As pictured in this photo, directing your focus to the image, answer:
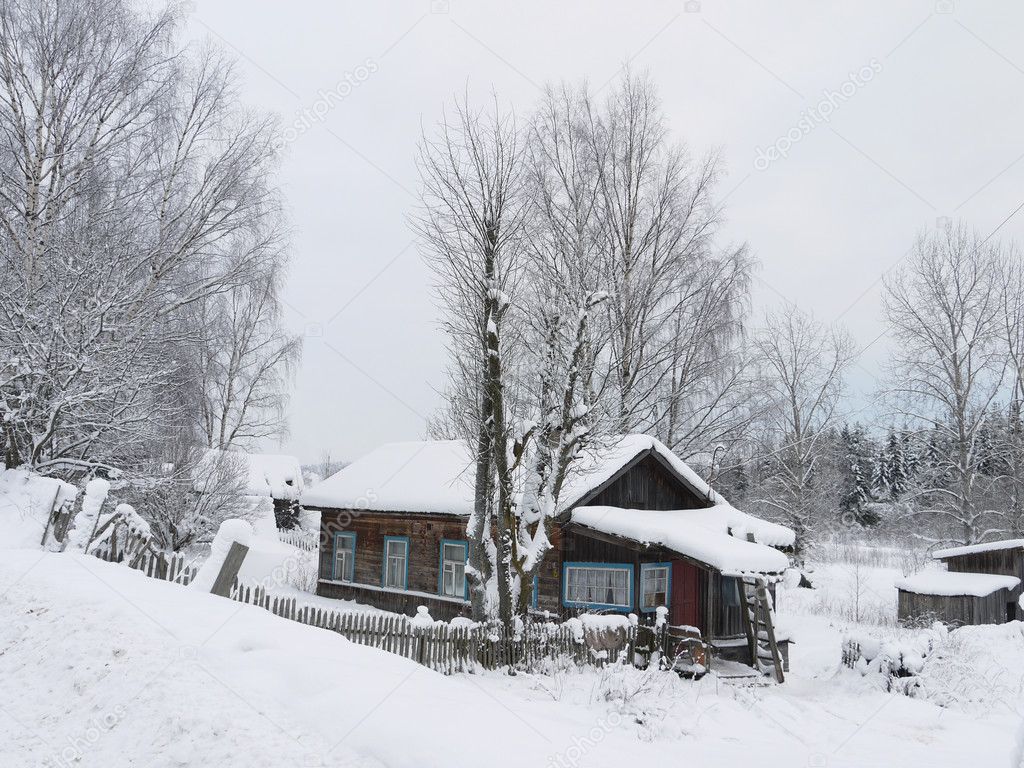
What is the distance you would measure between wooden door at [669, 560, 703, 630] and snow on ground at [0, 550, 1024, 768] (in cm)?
411

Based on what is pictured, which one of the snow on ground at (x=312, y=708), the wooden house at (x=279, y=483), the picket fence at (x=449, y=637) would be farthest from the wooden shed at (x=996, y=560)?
the wooden house at (x=279, y=483)

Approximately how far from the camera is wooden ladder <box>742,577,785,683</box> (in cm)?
1395

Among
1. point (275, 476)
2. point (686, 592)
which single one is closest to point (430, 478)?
point (686, 592)

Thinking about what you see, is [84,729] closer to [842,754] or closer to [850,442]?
[842,754]

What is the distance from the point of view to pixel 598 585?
619 inches

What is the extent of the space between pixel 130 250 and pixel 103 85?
4.09 meters

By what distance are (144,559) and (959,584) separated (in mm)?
23599

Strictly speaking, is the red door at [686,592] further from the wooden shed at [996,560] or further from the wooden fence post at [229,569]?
the wooden shed at [996,560]

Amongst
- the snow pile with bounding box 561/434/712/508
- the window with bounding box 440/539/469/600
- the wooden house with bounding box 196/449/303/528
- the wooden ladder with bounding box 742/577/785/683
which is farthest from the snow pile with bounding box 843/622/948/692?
the wooden house with bounding box 196/449/303/528

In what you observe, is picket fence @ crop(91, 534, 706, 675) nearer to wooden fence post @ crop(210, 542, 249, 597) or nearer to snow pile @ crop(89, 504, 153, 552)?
snow pile @ crop(89, 504, 153, 552)

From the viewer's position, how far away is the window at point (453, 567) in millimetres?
17688

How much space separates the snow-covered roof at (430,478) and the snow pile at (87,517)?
6.86 meters

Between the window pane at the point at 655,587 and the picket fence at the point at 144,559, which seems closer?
the picket fence at the point at 144,559

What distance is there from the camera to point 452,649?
11.5 meters
